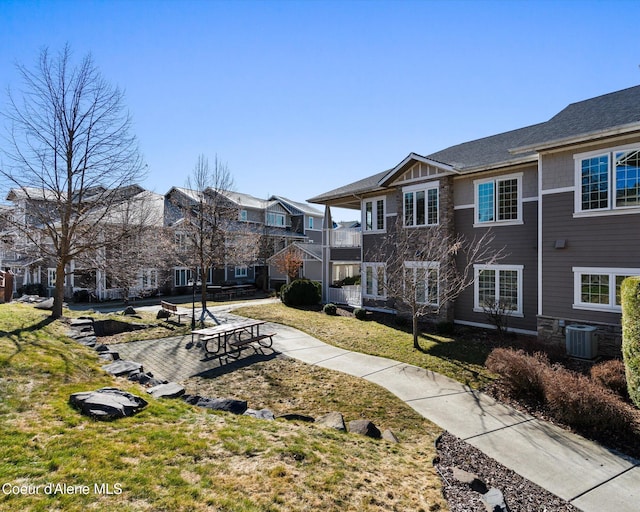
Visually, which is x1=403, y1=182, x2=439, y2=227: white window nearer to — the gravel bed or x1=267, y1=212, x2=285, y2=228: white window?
the gravel bed

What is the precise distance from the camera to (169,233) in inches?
1088

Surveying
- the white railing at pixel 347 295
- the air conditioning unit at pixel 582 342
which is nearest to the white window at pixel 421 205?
the white railing at pixel 347 295

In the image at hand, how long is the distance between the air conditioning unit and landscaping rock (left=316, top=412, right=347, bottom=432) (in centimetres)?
827

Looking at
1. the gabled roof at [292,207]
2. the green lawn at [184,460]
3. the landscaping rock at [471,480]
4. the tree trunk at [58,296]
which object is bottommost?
the landscaping rock at [471,480]

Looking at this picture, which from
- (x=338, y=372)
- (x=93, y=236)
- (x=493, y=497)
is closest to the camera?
(x=493, y=497)

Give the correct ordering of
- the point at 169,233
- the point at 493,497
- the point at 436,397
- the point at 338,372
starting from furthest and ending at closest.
Answer: the point at 169,233, the point at 338,372, the point at 436,397, the point at 493,497

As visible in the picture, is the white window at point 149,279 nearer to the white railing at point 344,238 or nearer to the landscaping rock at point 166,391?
the white railing at point 344,238

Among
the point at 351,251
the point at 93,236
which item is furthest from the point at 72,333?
the point at 351,251

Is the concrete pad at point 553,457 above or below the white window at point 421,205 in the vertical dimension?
below

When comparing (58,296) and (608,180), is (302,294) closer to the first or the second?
(58,296)

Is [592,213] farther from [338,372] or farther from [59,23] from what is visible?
[59,23]

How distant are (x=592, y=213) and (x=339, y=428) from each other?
406 inches

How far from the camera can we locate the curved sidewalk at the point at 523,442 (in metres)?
4.79

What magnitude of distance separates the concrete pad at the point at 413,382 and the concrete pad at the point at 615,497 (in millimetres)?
3372
